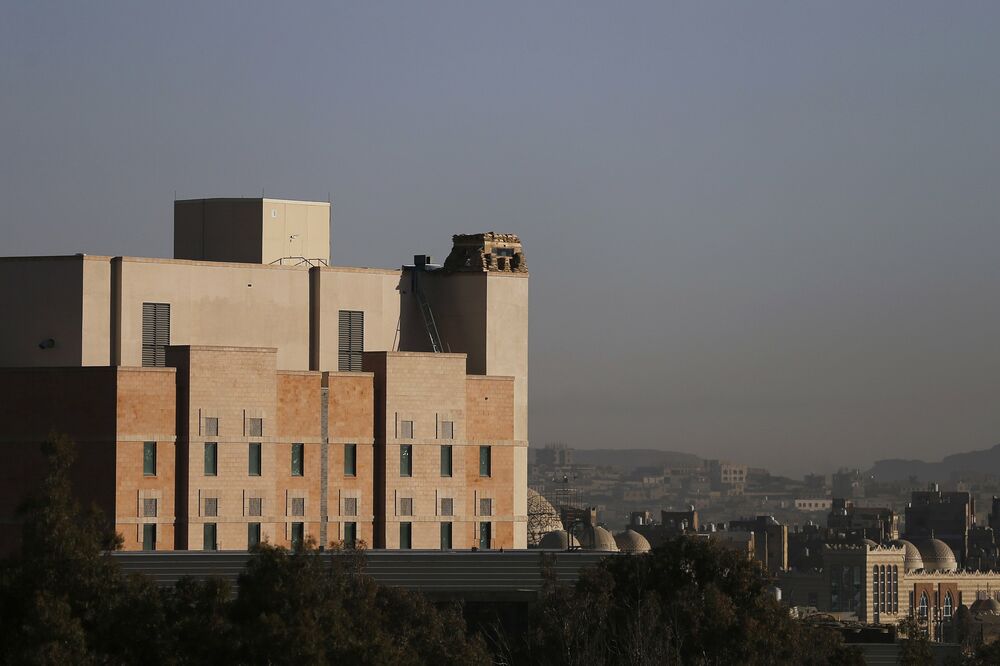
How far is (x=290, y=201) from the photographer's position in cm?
10194

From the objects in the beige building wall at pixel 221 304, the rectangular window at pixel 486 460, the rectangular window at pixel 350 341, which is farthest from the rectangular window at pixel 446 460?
the beige building wall at pixel 221 304

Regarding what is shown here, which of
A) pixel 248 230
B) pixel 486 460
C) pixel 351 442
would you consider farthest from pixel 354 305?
pixel 486 460

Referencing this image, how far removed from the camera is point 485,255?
103 metres

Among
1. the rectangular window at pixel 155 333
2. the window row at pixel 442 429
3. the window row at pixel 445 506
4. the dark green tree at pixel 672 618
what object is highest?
the rectangular window at pixel 155 333

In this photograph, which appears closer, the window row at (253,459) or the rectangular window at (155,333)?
the window row at (253,459)

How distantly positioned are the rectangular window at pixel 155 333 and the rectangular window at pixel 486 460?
45.9 feet

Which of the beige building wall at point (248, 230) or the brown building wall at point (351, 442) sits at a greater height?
the beige building wall at point (248, 230)

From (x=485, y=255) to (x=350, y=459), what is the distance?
40.3 ft

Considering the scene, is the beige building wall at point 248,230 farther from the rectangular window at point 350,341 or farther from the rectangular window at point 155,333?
the rectangular window at point 155,333

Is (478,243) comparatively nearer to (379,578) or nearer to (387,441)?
(387,441)

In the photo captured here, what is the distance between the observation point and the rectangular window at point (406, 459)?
97.2 meters

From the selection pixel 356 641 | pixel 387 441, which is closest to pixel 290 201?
pixel 387 441

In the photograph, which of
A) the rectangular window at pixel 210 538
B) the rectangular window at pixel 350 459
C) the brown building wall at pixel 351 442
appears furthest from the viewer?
the rectangular window at pixel 350 459

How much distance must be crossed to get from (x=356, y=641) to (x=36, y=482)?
136 ft
